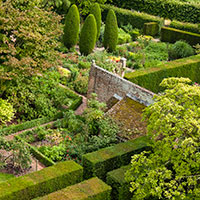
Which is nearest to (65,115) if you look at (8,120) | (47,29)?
(8,120)

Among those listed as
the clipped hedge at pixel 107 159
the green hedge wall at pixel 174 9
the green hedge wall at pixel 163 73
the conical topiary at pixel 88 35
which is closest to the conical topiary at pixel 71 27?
the conical topiary at pixel 88 35

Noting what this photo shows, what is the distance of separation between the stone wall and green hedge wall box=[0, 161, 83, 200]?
4769 mm

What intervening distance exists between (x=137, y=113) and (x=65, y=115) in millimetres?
3057

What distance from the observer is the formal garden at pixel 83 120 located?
10.6 m

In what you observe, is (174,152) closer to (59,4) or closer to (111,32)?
(111,32)

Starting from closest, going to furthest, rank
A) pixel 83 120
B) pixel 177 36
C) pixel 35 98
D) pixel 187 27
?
pixel 83 120 → pixel 35 98 → pixel 177 36 → pixel 187 27

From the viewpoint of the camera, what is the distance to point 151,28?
29.1 meters

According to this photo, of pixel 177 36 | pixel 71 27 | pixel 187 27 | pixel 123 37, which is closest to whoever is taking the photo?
pixel 71 27

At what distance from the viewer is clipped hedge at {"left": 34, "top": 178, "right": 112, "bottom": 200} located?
417 inches

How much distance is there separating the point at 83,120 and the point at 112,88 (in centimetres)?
197

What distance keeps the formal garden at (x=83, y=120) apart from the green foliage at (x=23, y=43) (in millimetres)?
42

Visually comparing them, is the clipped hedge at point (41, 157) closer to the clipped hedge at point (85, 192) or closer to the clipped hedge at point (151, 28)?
the clipped hedge at point (85, 192)

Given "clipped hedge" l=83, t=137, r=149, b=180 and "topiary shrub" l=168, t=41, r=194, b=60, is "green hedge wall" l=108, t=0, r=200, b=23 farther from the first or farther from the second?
"clipped hedge" l=83, t=137, r=149, b=180

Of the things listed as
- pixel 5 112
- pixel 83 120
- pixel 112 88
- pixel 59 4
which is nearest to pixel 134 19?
pixel 59 4
